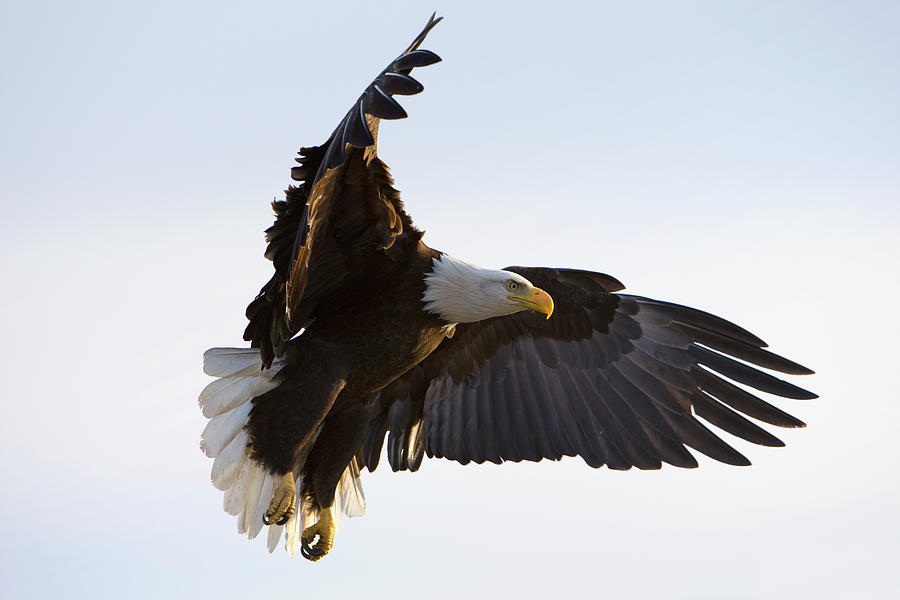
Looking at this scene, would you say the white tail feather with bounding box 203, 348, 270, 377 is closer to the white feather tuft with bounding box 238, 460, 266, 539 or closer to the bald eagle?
the bald eagle

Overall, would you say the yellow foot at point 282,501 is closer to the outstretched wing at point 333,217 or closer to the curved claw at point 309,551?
the curved claw at point 309,551

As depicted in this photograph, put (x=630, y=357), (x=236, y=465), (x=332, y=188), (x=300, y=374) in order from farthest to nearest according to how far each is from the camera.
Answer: (x=630, y=357), (x=236, y=465), (x=300, y=374), (x=332, y=188)

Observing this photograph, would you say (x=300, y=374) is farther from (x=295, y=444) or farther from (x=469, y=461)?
(x=469, y=461)

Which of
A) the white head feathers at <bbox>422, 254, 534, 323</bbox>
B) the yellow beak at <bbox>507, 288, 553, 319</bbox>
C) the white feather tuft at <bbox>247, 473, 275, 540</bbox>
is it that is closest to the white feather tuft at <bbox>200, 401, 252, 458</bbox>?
the white feather tuft at <bbox>247, 473, 275, 540</bbox>

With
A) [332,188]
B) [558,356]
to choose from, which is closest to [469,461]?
[558,356]

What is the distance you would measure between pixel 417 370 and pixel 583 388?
3.07 feet

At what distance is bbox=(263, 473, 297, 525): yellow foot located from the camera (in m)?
5.88

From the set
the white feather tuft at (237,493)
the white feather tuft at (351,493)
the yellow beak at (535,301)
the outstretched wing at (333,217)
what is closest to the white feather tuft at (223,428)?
the white feather tuft at (237,493)

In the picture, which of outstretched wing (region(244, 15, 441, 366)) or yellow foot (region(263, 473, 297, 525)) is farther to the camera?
yellow foot (region(263, 473, 297, 525))

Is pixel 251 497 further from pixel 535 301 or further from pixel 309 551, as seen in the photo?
pixel 535 301

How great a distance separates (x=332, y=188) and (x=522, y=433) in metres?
2.19

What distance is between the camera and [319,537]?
6.40 metres

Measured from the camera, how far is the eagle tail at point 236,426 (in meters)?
5.93

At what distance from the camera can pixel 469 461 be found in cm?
668
